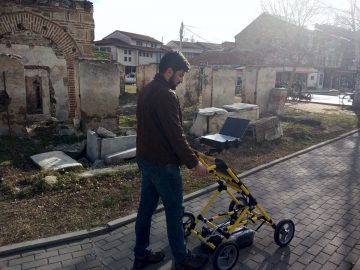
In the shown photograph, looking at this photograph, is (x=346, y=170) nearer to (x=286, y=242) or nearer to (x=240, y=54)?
(x=286, y=242)

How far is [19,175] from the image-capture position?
5887mm

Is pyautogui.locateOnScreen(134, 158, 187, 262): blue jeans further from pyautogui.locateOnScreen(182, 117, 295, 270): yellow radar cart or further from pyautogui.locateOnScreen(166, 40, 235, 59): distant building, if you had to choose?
pyautogui.locateOnScreen(166, 40, 235, 59): distant building

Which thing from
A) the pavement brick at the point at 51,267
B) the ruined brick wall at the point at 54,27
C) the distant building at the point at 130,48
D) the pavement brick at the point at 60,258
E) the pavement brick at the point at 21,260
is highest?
the distant building at the point at 130,48

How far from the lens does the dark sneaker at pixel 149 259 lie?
11.7 feet

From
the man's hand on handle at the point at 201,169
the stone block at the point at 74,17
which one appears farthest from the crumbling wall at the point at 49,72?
the man's hand on handle at the point at 201,169

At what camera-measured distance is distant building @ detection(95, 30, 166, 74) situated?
4531 centimetres

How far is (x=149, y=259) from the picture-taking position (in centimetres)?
364

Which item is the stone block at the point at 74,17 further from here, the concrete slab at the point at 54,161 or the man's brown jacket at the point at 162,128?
the man's brown jacket at the point at 162,128

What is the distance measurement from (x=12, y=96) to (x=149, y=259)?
249 inches

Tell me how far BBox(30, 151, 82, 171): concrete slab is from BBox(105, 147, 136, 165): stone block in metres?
0.68

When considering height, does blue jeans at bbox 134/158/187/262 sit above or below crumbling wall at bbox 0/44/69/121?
below

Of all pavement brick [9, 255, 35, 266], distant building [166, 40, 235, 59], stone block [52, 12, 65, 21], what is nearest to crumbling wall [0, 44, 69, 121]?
stone block [52, 12, 65, 21]

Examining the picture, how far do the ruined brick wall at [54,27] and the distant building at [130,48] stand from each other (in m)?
34.0

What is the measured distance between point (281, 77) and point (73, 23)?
33.0 meters
